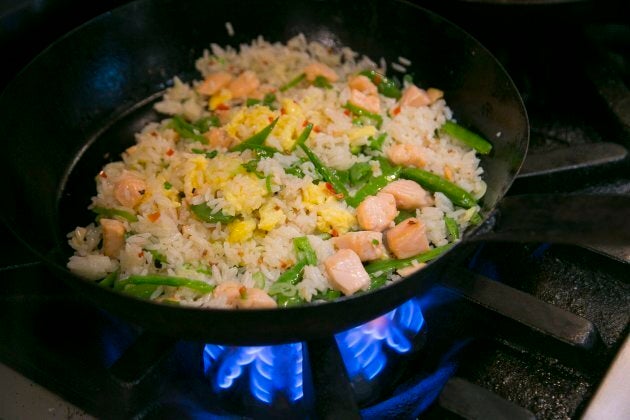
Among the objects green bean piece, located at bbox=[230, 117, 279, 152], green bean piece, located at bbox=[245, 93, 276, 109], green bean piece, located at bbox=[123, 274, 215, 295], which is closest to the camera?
green bean piece, located at bbox=[123, 274, 215, 295]

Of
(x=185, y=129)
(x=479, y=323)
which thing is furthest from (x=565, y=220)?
(x=185, y=129)

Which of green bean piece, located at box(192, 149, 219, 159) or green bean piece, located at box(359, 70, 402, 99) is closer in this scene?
green bean piece, located at box(192, 149, 219, 159)

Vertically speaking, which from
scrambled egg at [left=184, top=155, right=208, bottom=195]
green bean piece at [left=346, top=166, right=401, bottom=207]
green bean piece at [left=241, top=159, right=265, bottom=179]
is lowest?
green bean piece at [left=346, top=166, right=401, bottom=207]

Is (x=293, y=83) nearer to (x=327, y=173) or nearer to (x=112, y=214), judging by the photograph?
(x=327, y=173)

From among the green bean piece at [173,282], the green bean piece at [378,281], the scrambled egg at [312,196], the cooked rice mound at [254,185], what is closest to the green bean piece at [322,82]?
the cooked rice mound at [254,185]

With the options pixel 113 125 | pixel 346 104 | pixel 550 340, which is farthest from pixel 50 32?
pixel 550 340

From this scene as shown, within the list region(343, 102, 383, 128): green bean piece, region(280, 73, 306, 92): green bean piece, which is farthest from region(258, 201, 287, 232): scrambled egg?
region(280, 73, 306, 92): green bean piece

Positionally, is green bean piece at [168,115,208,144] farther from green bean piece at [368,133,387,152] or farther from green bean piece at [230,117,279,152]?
green bean piece at [368,133,387,152]
